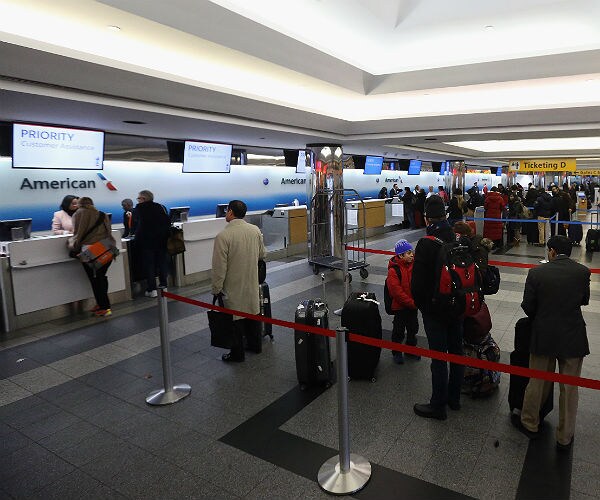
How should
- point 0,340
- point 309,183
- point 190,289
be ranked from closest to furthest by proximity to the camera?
1. point 0,340
2. point 190,289
3. point 309,183

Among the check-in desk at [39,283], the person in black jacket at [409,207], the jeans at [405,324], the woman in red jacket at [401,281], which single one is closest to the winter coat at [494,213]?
the person in black jacket at [409,207]

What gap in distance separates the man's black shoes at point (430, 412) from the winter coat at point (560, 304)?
956 millimetres

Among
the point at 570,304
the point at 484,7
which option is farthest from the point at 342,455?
the point at 484,7

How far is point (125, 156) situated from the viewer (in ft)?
34.2

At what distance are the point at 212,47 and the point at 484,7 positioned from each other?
266 centimetres

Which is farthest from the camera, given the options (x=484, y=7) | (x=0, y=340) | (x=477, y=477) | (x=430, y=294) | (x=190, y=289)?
(x=190, y=289)

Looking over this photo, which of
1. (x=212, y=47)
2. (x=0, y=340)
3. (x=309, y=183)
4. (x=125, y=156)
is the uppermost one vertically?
(x=212, y=47)

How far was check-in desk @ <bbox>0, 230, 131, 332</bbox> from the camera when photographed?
20.5 feet

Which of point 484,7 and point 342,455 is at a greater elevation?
point 484,7

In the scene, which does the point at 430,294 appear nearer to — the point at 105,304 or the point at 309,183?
the point at 105,304

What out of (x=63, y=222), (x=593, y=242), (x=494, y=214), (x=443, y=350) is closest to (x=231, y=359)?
(x=443, y=350)

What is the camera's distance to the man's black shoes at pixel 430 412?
3.68 m

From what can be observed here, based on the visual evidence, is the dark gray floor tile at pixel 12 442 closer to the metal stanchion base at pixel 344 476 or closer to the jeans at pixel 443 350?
the metal stanchion base at pixel 344 476

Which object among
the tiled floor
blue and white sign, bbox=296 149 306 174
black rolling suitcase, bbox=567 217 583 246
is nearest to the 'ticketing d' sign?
black rolling suitcase, bbox=567 217 583 246
